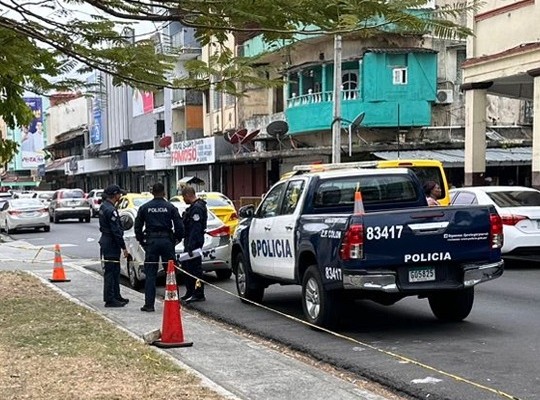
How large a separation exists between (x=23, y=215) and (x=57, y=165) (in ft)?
194

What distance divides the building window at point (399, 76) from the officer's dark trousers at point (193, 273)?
20.8 metres

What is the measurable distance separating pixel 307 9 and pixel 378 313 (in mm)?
5964

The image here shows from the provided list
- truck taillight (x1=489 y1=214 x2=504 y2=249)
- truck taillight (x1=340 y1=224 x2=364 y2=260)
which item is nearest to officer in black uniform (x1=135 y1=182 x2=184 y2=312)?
truck taillight (x1=340 y1=224 x2=364 y2=260)

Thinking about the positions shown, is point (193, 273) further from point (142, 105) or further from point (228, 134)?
point (142, 105)

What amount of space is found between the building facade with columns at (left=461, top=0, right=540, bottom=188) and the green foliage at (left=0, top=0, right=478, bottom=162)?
1464 centimetres

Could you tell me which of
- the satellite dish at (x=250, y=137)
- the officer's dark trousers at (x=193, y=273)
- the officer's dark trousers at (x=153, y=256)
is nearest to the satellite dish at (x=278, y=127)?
the satellite dish at (x=250, y=137)

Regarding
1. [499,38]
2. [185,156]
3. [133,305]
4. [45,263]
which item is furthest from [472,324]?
[185,156]

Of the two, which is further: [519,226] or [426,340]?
[519,226]

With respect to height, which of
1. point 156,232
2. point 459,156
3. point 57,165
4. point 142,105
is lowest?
point 156,232

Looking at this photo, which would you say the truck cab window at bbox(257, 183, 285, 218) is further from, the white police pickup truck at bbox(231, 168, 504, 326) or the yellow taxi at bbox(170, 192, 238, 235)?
the yellow taxi at bbox(170, 192, 238, 235)

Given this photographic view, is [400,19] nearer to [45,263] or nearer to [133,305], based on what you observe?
[133,305]

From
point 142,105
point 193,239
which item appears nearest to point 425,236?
point 193,239

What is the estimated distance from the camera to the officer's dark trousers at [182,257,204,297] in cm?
1273

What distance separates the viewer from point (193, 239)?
41.9 feet
